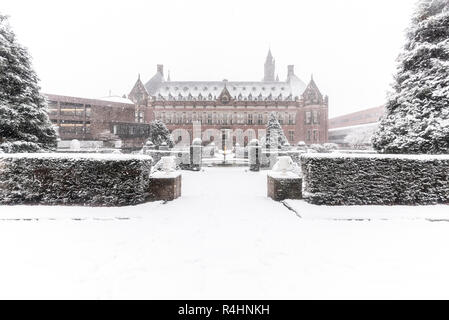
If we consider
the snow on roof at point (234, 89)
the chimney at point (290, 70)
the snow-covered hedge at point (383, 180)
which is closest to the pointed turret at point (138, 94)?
the snow on roof at point (234, 89)

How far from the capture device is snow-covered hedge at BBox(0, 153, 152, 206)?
739 cm

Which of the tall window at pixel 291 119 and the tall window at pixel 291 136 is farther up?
the tall window at pixel 291 119

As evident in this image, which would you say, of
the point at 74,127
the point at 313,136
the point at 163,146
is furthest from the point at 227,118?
the point at 163,146

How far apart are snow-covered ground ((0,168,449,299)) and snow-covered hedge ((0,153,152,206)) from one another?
1.54ft

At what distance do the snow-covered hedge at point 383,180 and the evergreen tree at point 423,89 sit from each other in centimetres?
373

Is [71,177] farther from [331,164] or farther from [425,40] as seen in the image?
[425,40]

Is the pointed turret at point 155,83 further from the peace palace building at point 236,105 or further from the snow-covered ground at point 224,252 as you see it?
the snow-covered ground at point 224,252

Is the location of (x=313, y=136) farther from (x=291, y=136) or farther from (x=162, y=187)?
(x=162, y=187)

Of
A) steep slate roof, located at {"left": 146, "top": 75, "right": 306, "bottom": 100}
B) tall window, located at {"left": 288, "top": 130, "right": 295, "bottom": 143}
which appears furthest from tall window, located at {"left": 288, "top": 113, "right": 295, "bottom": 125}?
steep slate roof, located at {"left": 146, "top": 75, "right": 306, "bottom": 100}

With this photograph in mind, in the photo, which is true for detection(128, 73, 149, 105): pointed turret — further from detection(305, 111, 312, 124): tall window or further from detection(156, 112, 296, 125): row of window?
detection(305, 111, 312, 124): tall window

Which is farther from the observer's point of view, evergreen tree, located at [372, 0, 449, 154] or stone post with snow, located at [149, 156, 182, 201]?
evergreen tree, located at [372, 0, 449, 154]

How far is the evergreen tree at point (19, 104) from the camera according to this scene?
1126 cm

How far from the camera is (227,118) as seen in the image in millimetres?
62062
